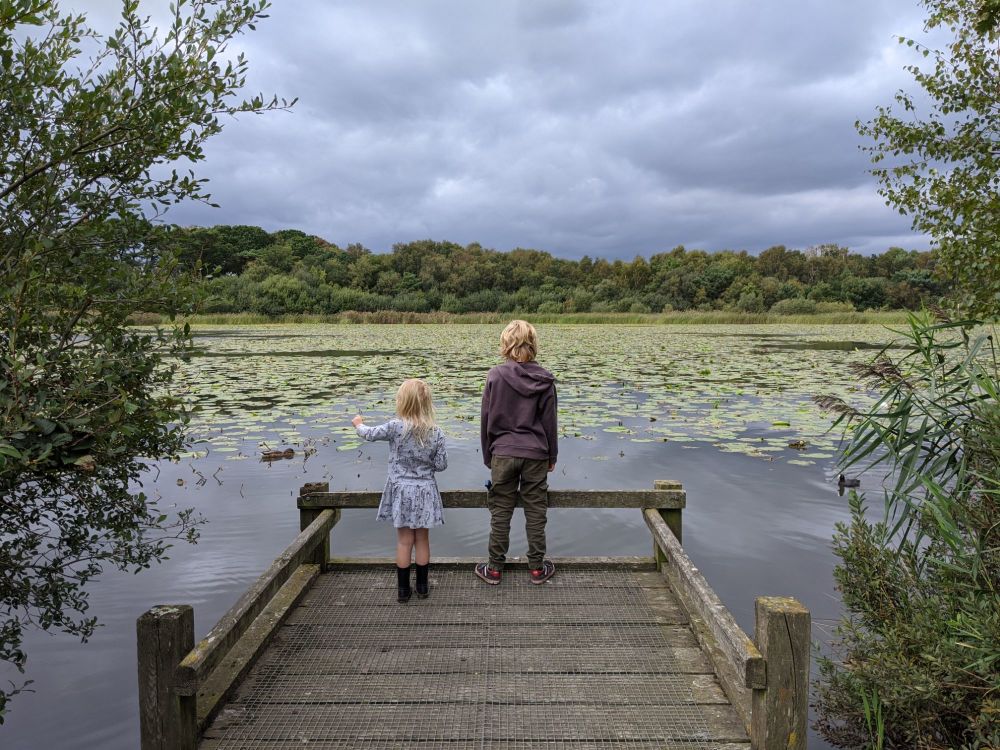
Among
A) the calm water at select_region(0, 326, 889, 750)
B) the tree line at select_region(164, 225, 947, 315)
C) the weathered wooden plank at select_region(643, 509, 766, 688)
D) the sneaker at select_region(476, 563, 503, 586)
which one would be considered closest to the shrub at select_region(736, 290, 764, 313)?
the tree line at select_region(164, 225, 947, 315)

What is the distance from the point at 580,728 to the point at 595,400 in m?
9.29

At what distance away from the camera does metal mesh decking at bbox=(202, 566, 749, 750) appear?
2605 millimetres

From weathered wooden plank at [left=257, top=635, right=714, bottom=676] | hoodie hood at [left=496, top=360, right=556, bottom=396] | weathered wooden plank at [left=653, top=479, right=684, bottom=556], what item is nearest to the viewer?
weathered wooden plank at [left=257, top=635, right=714, bottom=676]

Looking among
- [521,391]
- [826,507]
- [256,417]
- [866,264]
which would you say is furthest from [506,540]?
[866,264]

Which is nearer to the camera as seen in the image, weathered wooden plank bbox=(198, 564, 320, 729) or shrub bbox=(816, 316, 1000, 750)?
shrub bbox=(816, 316, 1000, 750)

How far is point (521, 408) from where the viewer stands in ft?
13.5

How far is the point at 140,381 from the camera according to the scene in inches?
99.7

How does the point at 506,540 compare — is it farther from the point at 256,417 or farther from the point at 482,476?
the point at 256,417

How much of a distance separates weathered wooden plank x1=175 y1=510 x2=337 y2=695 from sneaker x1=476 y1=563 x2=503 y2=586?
3.44 ft

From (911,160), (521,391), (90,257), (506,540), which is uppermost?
(911,160)

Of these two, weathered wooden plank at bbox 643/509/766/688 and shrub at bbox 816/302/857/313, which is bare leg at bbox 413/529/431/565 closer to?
weathered wooden plank at bbox 643/509/766/688

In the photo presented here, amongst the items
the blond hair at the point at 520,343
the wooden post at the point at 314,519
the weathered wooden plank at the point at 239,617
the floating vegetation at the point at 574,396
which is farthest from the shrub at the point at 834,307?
the weathered wooden plank at the point at 239,617

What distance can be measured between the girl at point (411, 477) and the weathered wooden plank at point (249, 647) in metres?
0.63

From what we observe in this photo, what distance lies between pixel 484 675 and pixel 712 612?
107 cm
